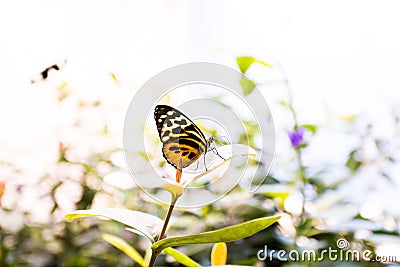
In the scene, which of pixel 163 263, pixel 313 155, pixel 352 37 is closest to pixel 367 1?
pixel 352 37

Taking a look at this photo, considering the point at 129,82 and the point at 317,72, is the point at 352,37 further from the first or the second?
the point at 129,82

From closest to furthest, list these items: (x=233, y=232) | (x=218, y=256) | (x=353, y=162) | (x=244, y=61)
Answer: (x=233, y=232) → (x=218, y=256) → (x=244, y=61) → (x=353, y=162)

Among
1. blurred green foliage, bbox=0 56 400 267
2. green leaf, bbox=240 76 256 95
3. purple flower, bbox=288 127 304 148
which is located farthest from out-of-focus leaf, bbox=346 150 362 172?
green leaf, bbox=240 76 256 95

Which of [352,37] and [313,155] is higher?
[352,37]

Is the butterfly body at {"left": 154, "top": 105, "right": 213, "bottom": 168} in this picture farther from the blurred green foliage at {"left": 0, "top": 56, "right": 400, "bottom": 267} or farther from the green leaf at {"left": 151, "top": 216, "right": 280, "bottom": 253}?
the blurred green foliage at {"left": 0, "top": 56, "right": 400, "bottom": 267}

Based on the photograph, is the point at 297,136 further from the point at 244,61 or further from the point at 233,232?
the point at 233,232

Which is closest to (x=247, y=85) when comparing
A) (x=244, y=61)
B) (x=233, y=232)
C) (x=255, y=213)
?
(x=244, y=61)
